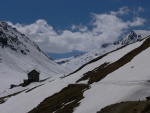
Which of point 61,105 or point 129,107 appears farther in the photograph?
point 61,105

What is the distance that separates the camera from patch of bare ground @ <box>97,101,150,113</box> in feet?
112

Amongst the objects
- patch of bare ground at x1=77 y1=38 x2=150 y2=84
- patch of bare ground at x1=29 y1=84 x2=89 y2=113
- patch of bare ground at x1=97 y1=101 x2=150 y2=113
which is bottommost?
patch of bare ground at x1=97 y1=101 x2=150 y2=113

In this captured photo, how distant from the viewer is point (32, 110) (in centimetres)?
6438

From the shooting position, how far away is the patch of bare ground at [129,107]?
1339 inches

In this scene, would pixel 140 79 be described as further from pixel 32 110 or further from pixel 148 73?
pixel 32 110

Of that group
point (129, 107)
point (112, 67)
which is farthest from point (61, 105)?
point (129, 107)

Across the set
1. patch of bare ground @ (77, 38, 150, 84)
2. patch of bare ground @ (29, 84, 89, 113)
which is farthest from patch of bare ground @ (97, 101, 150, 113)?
patch of bare ground @ (77, 38, 150, 84)

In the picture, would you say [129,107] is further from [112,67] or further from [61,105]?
[112,67]

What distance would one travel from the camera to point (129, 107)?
120 ft

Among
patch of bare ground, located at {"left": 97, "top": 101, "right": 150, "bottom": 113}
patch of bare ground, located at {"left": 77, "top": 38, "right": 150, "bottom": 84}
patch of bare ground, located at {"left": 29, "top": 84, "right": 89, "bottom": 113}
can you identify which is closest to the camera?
patch of bare ground, located at {"left": 97, "top": 101, "right": 150, "bottom": 113}

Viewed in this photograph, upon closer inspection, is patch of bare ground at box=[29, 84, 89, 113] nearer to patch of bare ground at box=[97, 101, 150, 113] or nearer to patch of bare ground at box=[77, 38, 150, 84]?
patch of bare ground at box=[77, 38, 150, 84]

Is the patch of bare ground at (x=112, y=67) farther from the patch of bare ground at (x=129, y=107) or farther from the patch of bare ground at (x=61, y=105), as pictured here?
the patch of bare ground at (x=129, y=107)

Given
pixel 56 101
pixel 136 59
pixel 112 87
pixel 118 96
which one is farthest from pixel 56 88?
pixel 118 96

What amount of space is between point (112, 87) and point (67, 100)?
879 cm
